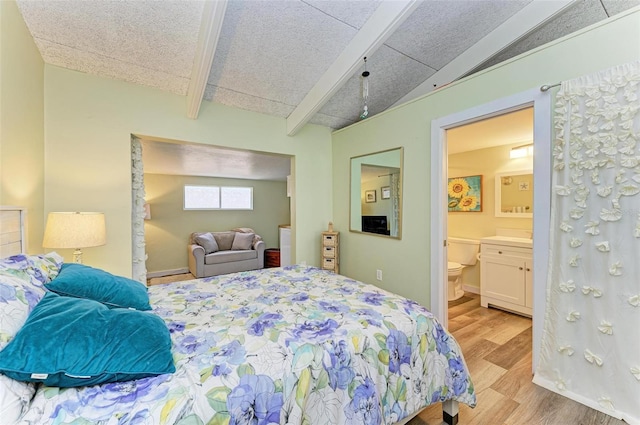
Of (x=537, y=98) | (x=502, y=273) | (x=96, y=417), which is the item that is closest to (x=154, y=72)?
(x=96, y=417)

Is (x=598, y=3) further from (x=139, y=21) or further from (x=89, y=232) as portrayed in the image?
(x=89, y=232)

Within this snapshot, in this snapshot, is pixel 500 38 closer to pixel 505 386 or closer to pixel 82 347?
pixel 505 386

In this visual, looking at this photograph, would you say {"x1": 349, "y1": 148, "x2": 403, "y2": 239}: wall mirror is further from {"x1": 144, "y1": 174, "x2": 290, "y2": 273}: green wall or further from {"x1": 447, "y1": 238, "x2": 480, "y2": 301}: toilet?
{"x1": 144, "y1": 174, "x2": 290, "y2": 273}: green wall

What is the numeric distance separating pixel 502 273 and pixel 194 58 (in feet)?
12.9

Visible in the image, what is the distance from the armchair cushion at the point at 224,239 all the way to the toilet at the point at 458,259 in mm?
4233

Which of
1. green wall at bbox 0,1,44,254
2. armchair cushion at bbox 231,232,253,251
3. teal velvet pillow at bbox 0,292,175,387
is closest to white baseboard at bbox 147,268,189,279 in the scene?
armchair cushion at bbox 231,232,253,251

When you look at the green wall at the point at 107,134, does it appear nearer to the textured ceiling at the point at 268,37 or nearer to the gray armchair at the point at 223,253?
the textured ceiling at the point at 268,37

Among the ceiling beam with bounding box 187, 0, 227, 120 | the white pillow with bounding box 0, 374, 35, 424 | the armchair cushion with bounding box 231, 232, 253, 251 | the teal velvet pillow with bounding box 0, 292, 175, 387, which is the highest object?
the ceiling beam with bounding box 187, 0, 227, 120

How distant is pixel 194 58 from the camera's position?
7.28 ft

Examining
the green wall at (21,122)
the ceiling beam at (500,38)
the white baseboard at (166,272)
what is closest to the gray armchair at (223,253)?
the white baseboard at (166,272)

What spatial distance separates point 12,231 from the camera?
154 cm

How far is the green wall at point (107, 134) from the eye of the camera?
2.21m

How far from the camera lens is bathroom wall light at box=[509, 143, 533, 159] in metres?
3.39

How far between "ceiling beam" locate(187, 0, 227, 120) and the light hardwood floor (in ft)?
9.11
